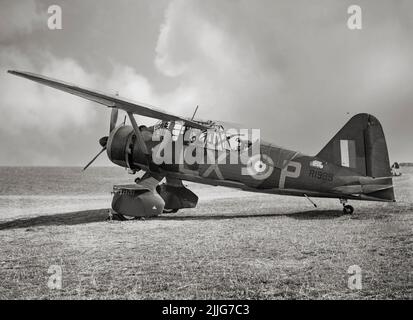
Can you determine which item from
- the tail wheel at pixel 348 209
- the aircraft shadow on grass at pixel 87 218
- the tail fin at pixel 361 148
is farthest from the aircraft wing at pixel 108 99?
the tail wheel at pixel 348 209

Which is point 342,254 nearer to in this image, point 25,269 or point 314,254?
point 314,254

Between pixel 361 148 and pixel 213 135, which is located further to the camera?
pixel 213 135

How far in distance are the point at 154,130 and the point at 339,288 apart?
7401 millimetres

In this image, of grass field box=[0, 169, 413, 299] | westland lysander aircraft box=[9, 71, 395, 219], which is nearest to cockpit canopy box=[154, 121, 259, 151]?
westland lysander aircraft box=[9, 71, 395, 219]

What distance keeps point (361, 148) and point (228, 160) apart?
306cm

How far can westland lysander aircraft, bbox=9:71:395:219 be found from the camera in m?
8.67

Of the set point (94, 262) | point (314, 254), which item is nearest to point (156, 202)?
point (94, 262)

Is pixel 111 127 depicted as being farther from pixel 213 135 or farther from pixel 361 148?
pixel 361 148

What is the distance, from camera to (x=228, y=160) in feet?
31.2

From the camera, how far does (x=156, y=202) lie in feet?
30.0

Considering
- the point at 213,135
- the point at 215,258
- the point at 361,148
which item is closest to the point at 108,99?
the point at 213,135

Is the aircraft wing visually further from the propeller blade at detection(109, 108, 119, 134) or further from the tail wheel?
the tail wheel

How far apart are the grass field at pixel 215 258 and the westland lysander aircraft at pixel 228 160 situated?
30.4 inches
